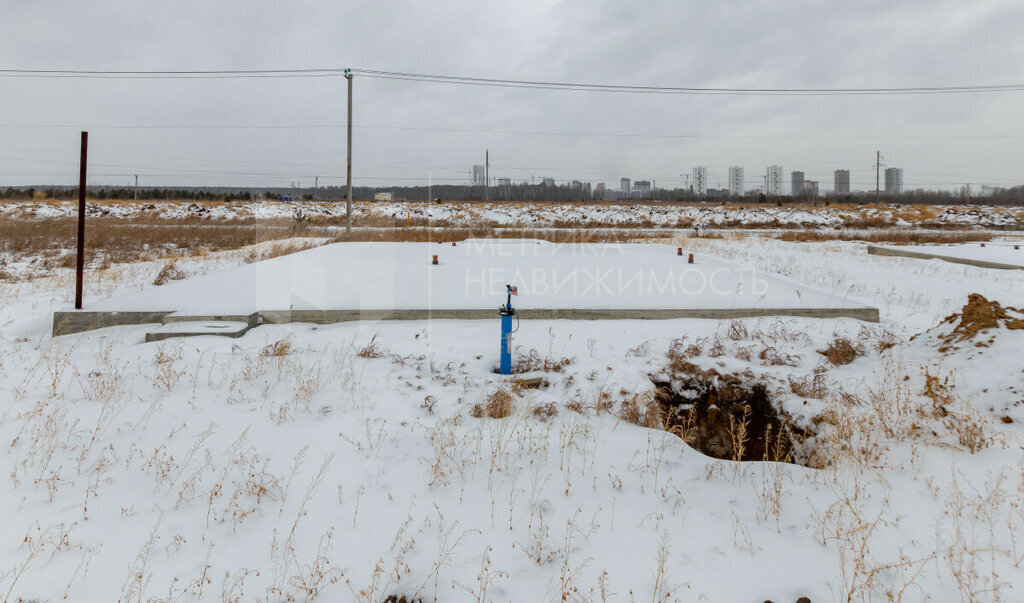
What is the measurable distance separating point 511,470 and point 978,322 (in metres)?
5.46

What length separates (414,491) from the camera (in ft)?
12.9

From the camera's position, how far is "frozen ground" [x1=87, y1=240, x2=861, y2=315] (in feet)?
28.1

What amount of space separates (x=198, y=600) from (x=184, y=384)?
11.3ft

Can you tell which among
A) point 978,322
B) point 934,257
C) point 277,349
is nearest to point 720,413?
point 978,322

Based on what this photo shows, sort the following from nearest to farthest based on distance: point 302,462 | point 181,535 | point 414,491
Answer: point 181,535
point 414,491
point 302,462

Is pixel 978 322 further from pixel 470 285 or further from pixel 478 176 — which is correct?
pixel 478 176

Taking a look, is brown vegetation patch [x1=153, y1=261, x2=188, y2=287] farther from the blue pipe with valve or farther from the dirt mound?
the dirt mound

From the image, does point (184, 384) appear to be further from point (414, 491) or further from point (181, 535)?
point (414, 491)

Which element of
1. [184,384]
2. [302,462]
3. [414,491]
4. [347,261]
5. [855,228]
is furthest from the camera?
[855,228]

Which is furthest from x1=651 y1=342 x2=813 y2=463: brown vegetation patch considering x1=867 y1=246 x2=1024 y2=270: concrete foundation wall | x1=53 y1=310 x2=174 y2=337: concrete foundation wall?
x1=867 y1=246 x2=1024 y2=270: concrete foundation wall

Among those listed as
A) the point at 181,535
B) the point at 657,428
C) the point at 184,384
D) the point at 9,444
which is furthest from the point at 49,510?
the point at 657,428

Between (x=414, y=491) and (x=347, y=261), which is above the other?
(x=347, y=261)

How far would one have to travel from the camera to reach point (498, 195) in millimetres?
119875

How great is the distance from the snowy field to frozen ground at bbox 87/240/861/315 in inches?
60.8
